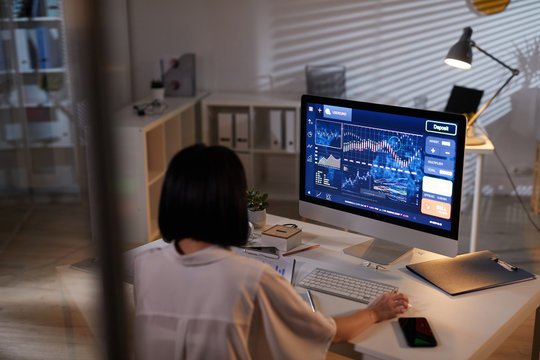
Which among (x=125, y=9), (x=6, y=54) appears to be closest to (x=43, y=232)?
(x=6, y=54)

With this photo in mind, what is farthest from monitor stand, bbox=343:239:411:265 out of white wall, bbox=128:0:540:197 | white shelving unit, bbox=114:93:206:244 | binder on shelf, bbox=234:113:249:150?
white wall, bbox=128:0:540:197

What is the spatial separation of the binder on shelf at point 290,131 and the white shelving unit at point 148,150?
719 millimetres

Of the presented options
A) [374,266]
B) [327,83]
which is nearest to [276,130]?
[327,83]

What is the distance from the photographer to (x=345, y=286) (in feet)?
5.60

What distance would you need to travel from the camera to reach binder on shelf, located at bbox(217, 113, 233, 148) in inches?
173

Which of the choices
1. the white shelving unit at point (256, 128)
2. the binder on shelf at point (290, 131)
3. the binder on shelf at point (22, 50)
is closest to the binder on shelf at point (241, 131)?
the white shelving unit at point (256, 128)

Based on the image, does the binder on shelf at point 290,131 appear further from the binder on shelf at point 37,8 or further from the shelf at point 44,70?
the binder on shelf at point 37,8

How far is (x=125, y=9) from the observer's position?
4.76m

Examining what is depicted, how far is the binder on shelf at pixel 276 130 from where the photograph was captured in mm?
4359

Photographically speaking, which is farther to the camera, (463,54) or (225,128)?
(225,128)

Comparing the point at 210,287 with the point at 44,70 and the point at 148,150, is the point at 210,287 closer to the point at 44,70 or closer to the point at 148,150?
the point at 148,150

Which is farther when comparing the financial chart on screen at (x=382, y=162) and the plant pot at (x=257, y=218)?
the plant pot at (x=257, y=218)

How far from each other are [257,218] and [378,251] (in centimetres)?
46

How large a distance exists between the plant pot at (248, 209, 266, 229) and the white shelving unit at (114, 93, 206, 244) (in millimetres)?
1125
